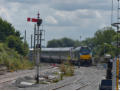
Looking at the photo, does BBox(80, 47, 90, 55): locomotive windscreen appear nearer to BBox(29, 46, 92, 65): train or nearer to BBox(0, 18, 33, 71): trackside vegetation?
BBox(29, 46, 92, 65): train

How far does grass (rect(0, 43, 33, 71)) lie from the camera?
38181 mm

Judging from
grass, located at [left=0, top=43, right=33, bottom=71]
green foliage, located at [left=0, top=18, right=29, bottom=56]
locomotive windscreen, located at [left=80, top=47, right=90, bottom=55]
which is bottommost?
grass, located at [left=0, top=43, right=33, bottom=71]

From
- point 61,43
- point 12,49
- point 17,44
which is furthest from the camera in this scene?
point 61,43

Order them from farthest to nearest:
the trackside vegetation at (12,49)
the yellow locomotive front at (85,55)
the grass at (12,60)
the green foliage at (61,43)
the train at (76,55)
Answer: the green foliage at (61,43), the yellow locomotive front at (85,55), the train at (76,55), the trackside vegetation at (12,49), the grass at (12,60)

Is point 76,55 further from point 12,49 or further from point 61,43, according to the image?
point 61,43

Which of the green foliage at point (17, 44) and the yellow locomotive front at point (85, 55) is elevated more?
the green foliage at point (17, 44)

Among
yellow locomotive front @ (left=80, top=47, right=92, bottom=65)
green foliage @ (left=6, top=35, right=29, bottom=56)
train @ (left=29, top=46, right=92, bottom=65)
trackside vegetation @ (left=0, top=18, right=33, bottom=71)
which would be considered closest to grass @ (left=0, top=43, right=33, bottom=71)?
trackside vegetation @ (left=0, top=18, right=33, bottom=71)

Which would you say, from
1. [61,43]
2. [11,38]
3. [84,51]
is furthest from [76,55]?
[61,43]

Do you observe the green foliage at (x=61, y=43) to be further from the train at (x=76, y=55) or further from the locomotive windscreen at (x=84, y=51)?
the locomotive windscreen at (x=84, y=51)

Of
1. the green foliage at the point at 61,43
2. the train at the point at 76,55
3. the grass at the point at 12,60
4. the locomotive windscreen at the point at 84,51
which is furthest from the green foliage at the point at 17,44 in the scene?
the green foliage at the point at 61,43

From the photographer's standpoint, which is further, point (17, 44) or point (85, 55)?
point (17, 44)

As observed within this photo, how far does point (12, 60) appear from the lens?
40.0m

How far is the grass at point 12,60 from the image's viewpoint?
38181 millimetres

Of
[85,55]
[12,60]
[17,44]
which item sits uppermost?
[17,44]
